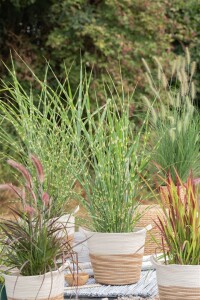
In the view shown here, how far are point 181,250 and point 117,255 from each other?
→ 674 millimetres

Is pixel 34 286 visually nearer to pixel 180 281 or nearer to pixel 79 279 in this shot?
pixel 180 281

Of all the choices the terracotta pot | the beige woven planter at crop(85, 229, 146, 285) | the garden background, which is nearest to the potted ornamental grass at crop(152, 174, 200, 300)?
the beige woven planter at crop(85, 229, 146, 285)

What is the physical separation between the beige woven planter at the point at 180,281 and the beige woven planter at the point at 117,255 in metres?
0.57

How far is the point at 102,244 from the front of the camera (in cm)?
354

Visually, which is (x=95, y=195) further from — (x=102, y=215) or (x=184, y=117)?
(x=184, y=117)

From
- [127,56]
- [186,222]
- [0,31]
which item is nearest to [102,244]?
[186,222]

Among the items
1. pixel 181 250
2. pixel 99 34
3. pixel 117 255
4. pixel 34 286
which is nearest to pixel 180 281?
pixel 181 250

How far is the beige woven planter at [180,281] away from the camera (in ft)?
9.51

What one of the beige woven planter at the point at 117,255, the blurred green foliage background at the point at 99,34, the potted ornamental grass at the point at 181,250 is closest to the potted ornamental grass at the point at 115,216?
the beige woven planter at the point at 117,255

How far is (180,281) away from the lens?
2.90m

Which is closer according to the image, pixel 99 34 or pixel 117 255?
pixel 117 255

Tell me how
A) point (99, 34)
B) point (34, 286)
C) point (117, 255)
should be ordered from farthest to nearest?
1. point (99, 34)
2. point (117, 255)
3. point (34, 286)

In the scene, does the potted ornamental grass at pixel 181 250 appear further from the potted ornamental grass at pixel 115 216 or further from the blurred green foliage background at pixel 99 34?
the blurred green foliage background at pixel 99 34

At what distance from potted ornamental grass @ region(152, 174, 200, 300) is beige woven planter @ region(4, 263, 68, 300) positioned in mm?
394
